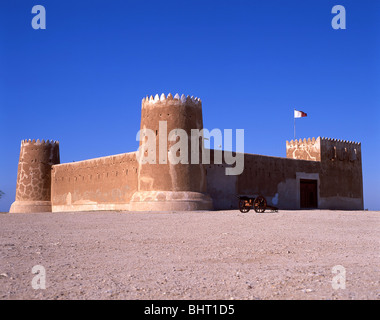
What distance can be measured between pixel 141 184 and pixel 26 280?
13.9 metres

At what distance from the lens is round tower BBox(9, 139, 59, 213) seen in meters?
27.3

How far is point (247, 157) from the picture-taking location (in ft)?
70.6

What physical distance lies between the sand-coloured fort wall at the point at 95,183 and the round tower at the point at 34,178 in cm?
62

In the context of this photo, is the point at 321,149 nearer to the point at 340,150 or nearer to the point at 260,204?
the point at 340,150

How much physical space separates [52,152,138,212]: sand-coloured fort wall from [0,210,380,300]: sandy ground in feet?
39.5

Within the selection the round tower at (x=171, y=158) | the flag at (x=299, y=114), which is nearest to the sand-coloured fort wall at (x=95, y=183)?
the round tower at (x=171, y=158)

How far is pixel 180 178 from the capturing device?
17609mm

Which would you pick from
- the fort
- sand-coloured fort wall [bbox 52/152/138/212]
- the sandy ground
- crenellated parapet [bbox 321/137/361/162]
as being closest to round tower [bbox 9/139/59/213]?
the fort

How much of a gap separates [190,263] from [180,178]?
12.4 metres

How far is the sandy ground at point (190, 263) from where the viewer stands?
3805 millimetres

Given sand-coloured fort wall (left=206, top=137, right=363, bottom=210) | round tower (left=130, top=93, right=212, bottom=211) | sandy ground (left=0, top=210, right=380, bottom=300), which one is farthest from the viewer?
sand-coloured fort wall (left=206, top=137, right=363, bottom=210)

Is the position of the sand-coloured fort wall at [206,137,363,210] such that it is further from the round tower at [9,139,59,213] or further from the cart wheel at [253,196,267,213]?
the round tower at [9,139,59,213]

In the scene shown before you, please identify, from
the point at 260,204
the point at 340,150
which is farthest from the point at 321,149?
the point at 260,204
